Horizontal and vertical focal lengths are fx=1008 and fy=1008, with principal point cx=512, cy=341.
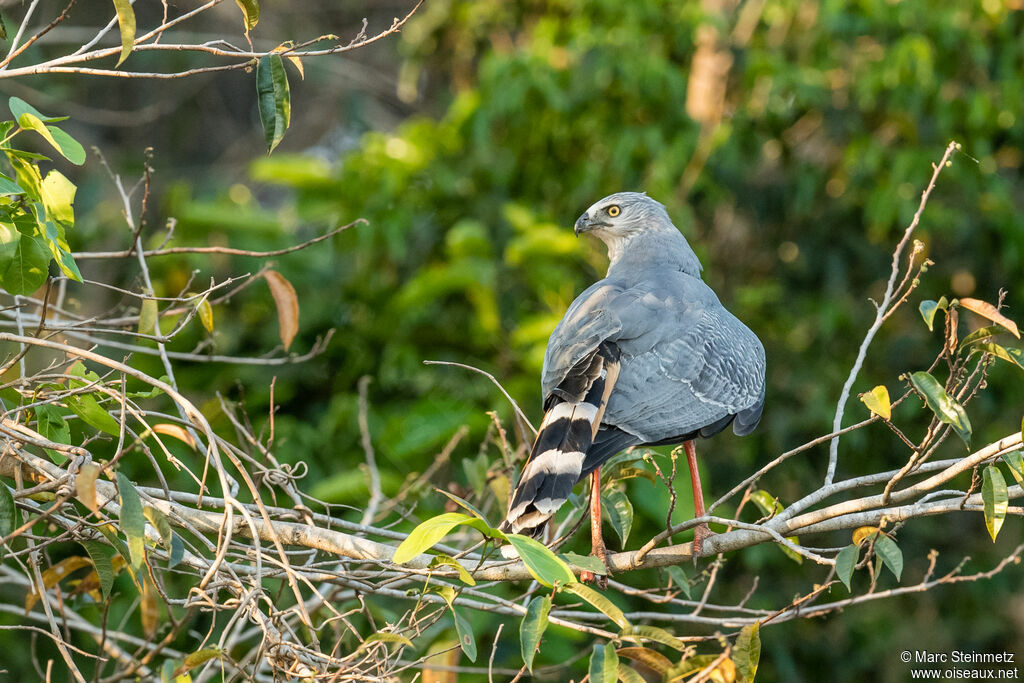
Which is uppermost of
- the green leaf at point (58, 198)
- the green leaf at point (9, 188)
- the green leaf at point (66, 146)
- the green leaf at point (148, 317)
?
the green leaf at point (66, 146)

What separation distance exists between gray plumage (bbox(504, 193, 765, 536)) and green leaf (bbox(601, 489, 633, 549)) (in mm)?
136

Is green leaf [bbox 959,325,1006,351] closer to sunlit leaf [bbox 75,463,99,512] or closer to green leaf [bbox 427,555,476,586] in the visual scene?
green leaf [bbox 427,555,476,586]

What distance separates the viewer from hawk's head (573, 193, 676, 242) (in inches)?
151

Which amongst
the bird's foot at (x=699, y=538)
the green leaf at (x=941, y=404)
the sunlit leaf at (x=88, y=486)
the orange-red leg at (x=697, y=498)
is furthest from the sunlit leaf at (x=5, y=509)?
the green leaf at (x=941, y=404)

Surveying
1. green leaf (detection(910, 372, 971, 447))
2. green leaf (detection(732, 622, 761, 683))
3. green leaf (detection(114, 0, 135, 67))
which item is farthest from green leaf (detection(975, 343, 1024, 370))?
green leaf (detection(114, 0, 135, 67))

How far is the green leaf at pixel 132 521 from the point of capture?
1.91m

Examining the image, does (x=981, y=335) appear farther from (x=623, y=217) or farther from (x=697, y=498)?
(x=623, y=217)

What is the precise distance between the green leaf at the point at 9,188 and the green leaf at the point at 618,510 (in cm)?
172

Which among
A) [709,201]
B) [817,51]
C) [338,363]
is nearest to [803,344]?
[709,201]

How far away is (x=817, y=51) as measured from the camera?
21.0 ft

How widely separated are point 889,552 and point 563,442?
88 centimetres

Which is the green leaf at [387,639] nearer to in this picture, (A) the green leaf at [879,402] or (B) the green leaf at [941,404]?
(A) the green leaf at [879,402]

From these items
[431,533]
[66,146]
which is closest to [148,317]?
[66,146]

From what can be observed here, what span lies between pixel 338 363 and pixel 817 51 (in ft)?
11.9
